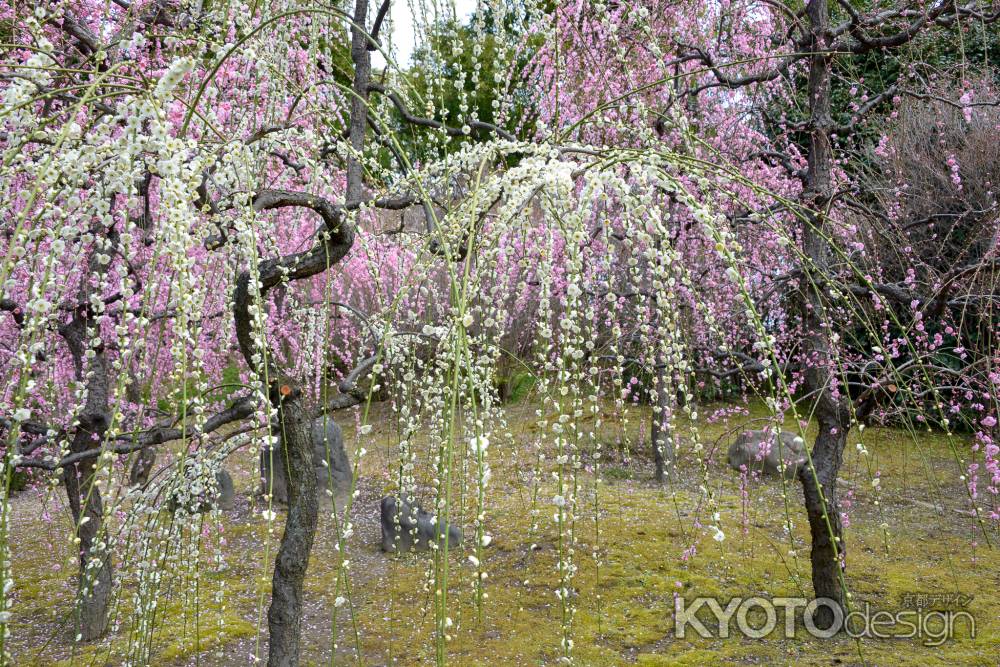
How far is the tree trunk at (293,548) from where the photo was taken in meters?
2.26

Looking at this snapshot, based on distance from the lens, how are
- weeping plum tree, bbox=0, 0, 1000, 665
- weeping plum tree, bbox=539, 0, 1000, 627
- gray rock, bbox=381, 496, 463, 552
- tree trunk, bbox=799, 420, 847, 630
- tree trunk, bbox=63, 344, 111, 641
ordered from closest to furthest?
weeping plum tree, bbox=0, 0, 1000, 665 → weeping plum tree, bbox=539, 0, 1000, 627 → tree trunk, bbox=799, 420, 847, 630 → tree trunk, bbox=63, 344, 111, 641 → gray rock, bbox=381, 496, 463, 552

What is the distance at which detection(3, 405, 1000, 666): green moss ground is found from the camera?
286 cm

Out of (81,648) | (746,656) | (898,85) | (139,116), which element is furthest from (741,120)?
(81,648)

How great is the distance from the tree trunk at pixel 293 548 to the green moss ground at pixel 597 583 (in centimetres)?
19

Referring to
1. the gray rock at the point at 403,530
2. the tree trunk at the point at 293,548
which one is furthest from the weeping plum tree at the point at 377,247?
the gray rock at the point at 403,530

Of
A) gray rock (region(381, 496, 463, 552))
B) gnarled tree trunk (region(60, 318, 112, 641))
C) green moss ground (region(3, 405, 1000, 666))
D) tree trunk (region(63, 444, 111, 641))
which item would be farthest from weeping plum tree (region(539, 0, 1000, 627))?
tree trunk (region(63, 444, 111, 641))

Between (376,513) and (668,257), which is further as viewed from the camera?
(376,513)

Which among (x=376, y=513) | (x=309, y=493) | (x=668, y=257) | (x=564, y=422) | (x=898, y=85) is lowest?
(x=376, y=513)

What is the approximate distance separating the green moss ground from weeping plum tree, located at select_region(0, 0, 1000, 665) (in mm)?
204

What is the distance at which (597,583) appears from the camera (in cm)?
289

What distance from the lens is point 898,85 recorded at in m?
3.28

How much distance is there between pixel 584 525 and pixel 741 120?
3270 millimetres

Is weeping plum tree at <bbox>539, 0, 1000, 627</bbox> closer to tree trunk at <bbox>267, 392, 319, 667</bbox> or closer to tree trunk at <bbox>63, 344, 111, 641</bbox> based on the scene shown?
tree trunk at <bbox>267, 392, 319, 667</bbox>

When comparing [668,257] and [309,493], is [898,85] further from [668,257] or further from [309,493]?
[309,493]
